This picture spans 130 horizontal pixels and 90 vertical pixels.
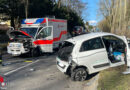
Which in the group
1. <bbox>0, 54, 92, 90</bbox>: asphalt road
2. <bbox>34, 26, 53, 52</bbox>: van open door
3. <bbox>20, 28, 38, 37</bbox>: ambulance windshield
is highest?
<bbox>20, 28, 38, 37</bbox>: ambulance windshield

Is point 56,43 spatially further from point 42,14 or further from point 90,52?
point 42,14

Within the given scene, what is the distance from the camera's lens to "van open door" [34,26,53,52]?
10.9 meters

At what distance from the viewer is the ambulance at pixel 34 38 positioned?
10.1 metres

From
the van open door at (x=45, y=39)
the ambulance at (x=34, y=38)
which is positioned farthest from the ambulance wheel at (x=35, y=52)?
the van open door at (x=45, y=39)

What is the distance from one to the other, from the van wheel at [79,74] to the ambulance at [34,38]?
18.0 feet

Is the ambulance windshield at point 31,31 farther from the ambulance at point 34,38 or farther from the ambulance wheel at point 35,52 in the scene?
the ambulance wheel at point 35,52

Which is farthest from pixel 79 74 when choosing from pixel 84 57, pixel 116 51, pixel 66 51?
pixel 116 51

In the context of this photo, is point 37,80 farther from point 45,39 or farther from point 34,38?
point 45,39

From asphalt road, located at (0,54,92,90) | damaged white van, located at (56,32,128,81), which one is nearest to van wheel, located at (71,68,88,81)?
damaged white van, located at (56,32,128,81)

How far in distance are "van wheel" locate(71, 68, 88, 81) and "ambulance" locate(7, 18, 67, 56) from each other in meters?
5.48

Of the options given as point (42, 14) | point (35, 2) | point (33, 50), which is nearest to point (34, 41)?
point (33, 50)

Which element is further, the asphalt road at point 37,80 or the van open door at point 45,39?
the van open door at point 45,39

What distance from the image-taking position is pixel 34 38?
10594 mm

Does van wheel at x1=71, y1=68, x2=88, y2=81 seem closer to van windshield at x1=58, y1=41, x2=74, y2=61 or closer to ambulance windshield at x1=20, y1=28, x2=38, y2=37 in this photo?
van windshield at x1=58, y1=41, x2=74, y2=61
